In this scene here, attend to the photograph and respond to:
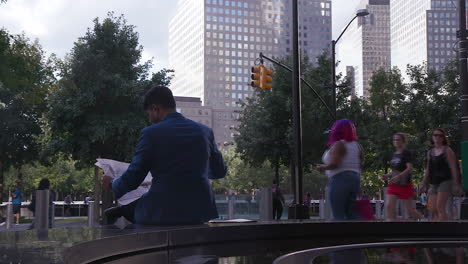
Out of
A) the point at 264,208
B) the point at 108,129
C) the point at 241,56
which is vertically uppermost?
the point at 241,56

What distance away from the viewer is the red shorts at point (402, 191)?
8.28m

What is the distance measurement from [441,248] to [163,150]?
6.43ft

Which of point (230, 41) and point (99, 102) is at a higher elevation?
point (230, 41)

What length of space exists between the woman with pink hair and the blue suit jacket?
7.64 feet

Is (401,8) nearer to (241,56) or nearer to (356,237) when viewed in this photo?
(241,56)

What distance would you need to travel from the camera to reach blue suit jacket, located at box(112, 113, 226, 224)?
374 cm

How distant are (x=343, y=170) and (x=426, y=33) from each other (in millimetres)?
168570

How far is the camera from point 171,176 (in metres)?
3.80

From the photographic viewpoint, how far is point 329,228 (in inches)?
169

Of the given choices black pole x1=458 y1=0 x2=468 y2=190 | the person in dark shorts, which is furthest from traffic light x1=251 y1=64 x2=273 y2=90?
the person in dark shorts

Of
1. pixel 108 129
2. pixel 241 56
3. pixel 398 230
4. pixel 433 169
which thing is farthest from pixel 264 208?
pixel 241 56

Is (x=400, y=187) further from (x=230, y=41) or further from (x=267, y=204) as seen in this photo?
(x=230, y=41)

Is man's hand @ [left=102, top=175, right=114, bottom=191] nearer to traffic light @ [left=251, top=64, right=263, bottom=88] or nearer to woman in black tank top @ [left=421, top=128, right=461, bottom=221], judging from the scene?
woman in black tank top @ [left=421, top=128, right=461, bottom=221]

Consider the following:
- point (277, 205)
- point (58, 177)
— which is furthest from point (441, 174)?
point (58, 177)
